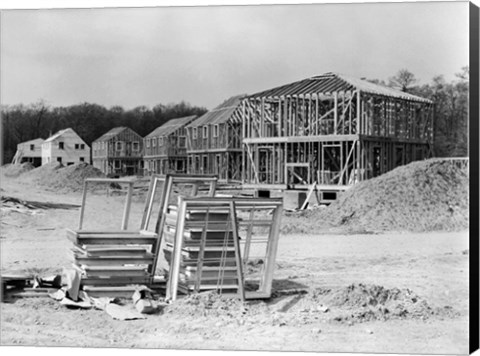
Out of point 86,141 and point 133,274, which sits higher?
point 86,141

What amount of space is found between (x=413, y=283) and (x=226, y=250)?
126 inches

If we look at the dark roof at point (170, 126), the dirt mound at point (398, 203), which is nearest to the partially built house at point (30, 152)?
the dark roof at point (170, 126)

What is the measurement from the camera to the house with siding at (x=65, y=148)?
19.6m

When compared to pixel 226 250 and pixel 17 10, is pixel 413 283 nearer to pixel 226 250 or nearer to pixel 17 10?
pixel 226 250

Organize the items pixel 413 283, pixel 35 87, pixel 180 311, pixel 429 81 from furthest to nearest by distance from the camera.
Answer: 1. pixel 429 81
2. pixel 35 87
3. pixel 413 283
4. pixel 180 311

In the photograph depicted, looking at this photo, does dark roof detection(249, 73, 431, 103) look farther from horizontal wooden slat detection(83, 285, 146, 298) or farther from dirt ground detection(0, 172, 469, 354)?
horizontal wooden slat detection(83, 285, 146, 298)

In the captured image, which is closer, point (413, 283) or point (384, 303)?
point (384, 303)

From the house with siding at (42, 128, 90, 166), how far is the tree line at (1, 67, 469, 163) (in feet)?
0.70

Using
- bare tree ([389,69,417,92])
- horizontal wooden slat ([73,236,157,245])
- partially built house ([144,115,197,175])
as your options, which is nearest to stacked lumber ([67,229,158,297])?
horizontal wooden slat ([73,236,157,245])

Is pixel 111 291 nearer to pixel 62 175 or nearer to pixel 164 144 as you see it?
pixel 62 175

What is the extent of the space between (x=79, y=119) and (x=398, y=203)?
9.32 m

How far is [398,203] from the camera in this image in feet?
75.2

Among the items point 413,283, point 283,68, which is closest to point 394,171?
point 283,68

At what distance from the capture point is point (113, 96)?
17859mm
